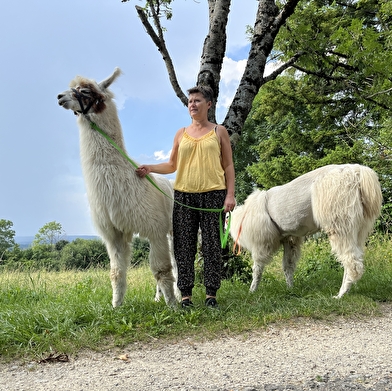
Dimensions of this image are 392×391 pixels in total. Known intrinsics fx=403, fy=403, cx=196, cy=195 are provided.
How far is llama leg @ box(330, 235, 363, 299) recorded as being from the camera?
188 inches

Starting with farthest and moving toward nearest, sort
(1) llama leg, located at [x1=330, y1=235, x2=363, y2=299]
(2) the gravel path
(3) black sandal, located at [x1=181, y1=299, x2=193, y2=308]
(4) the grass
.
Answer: (1) llama leg, located at [x1=330, y1=235, x2=363, y2=299] < (3) black sandal, located at [x1=181, y1=299, x2=193, y2=308] < (4) the grass < (2) the gravel path

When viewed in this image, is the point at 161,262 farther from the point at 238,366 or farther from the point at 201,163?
the point at 238,366

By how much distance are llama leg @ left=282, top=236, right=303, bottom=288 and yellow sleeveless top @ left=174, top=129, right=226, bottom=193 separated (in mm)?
2306

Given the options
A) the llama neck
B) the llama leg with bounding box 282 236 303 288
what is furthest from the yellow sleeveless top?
the llama leg with bounding box 282 236 303 288

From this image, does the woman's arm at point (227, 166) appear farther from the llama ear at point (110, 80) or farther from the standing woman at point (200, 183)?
the llama ear at point (110, 80)

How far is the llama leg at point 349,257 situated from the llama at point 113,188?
209 cm

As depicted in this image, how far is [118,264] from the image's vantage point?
14.5 ft

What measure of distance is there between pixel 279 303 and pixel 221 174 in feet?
5.67

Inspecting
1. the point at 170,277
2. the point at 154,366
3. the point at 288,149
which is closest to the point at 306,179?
the point at 170,277

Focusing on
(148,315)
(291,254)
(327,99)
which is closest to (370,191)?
(291,254)

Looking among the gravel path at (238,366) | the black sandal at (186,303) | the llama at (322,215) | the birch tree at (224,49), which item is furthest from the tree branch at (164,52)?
the gravel path at (238,366)

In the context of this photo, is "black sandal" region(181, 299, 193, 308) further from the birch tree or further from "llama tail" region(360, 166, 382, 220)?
the birch tree

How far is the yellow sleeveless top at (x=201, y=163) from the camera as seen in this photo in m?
4.14

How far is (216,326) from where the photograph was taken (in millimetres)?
3920
